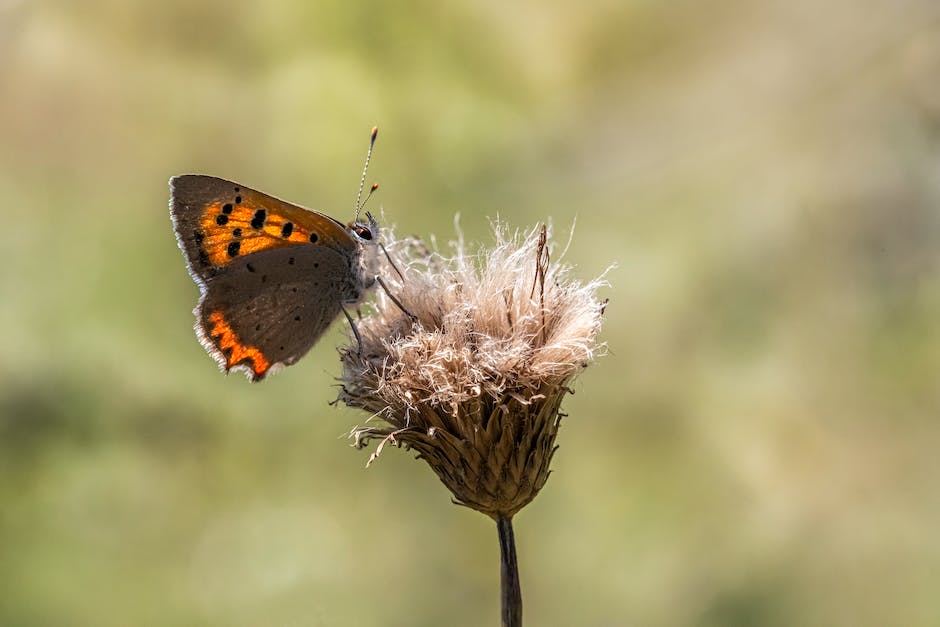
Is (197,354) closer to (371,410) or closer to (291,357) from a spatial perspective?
(291,357)

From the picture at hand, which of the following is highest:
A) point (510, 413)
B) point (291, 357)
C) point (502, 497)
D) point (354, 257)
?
point (354, 257)

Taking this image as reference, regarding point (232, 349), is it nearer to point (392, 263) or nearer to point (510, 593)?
point (392, 263)

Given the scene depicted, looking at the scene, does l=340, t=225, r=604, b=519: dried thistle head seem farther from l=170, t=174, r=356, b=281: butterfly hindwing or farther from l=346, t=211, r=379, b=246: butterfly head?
l=170, t=174, r=356, b=281: butterfly hindwing

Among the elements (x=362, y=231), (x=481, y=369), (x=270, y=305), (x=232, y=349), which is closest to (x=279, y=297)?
(x=270, y=305)

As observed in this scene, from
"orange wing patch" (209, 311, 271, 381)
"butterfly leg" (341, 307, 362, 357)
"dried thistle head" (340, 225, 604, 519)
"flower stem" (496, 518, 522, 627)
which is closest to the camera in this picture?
"flower stem" (496, 518, 522, 627)

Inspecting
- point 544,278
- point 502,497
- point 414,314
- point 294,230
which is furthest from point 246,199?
point 502,497

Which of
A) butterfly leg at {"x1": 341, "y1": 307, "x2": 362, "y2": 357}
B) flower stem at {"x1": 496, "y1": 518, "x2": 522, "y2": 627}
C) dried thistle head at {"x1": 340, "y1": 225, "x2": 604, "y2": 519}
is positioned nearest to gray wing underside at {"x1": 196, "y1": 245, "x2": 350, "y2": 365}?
butterfly leg at {"x1": 341, "y1": 307, "x2": 362, "y2": 357}

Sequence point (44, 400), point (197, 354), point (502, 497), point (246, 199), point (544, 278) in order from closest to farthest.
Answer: point (502, 497)
point (544, 278)
point (246, 199)
point (44, 400)
point (197, 354)
